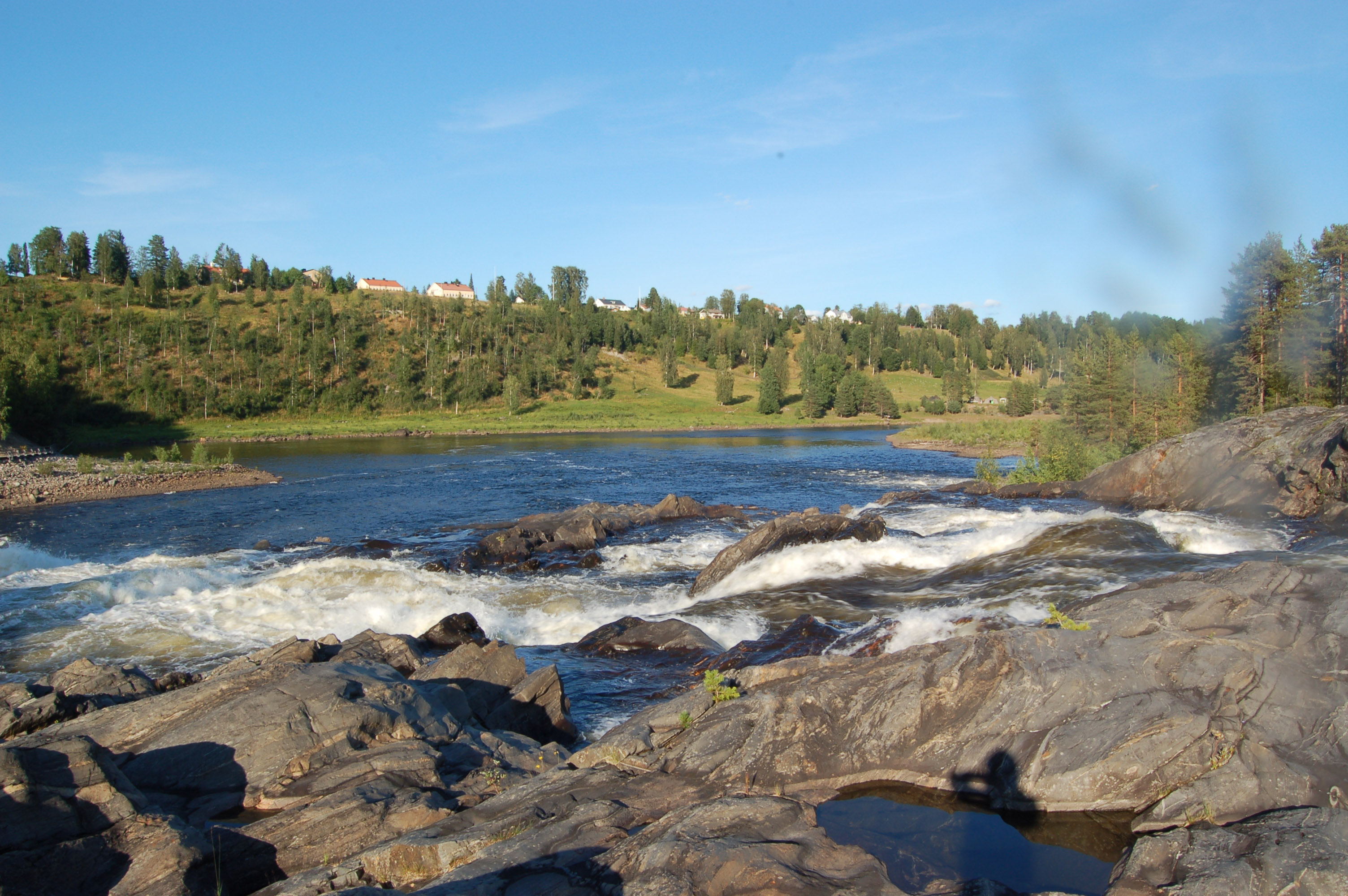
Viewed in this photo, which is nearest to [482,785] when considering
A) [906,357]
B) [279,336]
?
[279,336]

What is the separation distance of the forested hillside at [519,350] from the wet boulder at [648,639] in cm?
2770

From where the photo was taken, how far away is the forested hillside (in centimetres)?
4422

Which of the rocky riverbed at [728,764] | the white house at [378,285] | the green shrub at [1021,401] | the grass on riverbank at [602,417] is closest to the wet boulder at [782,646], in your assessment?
the rocky riverbed at [728,764]

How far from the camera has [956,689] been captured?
9.67 m

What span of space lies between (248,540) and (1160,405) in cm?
5264

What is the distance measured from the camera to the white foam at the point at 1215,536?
64.3 feet

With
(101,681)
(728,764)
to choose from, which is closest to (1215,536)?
(728,764)

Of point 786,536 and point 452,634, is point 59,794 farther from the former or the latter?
point 786,536

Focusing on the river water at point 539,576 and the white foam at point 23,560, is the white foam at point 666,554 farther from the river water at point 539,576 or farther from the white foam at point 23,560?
the white foam at point 23,560

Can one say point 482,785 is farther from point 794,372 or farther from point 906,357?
point 906,357

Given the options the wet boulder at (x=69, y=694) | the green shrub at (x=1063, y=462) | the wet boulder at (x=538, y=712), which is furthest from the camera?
the green shrub at (x=1063, y=462)

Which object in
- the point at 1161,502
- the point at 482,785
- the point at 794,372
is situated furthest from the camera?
the point at 794,372

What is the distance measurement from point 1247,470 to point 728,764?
2563 cm

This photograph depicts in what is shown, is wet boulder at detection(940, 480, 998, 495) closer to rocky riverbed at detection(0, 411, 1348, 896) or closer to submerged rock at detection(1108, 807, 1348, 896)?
rocky riverbed at detection(0, 411, 1348, 896)
